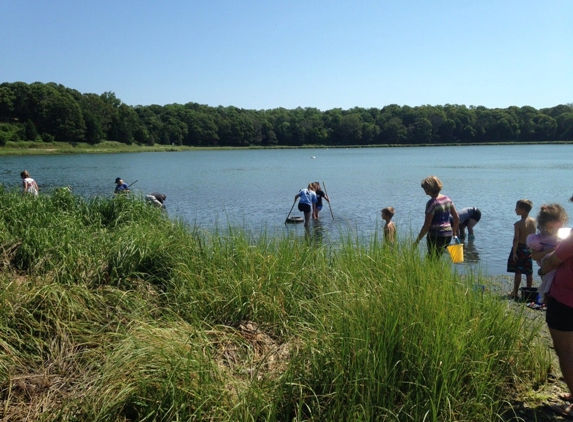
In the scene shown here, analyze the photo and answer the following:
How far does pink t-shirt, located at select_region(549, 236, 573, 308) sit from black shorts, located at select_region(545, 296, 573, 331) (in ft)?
0.14

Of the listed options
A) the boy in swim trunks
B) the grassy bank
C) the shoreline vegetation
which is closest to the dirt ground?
the grassy bank

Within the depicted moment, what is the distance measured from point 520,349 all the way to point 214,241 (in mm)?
3626

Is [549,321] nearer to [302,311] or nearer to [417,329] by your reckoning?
[417,329]

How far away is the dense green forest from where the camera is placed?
120 meters

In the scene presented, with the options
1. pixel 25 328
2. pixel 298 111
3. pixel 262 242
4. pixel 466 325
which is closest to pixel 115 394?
pixel 25 328

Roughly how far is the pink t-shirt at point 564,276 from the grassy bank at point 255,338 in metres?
0.55

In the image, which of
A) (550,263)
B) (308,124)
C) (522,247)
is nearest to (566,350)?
(550,263)

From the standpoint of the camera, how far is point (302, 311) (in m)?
4.84

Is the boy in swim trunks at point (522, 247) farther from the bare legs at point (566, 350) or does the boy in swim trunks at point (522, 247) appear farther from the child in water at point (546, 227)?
the bare legs at point (566, 350)

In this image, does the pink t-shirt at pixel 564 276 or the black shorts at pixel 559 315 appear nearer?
the pink t-shirt at pixel 564 276

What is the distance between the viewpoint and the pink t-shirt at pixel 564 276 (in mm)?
3570

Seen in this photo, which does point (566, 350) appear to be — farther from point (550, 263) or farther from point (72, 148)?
point (72, 148)

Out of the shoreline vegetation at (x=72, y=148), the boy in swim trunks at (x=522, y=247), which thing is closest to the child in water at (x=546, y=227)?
the boy in swim trunks at (x=522, y=247)

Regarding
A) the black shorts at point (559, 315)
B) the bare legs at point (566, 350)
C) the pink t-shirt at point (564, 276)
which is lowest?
the bare legs at point (566, 350)
